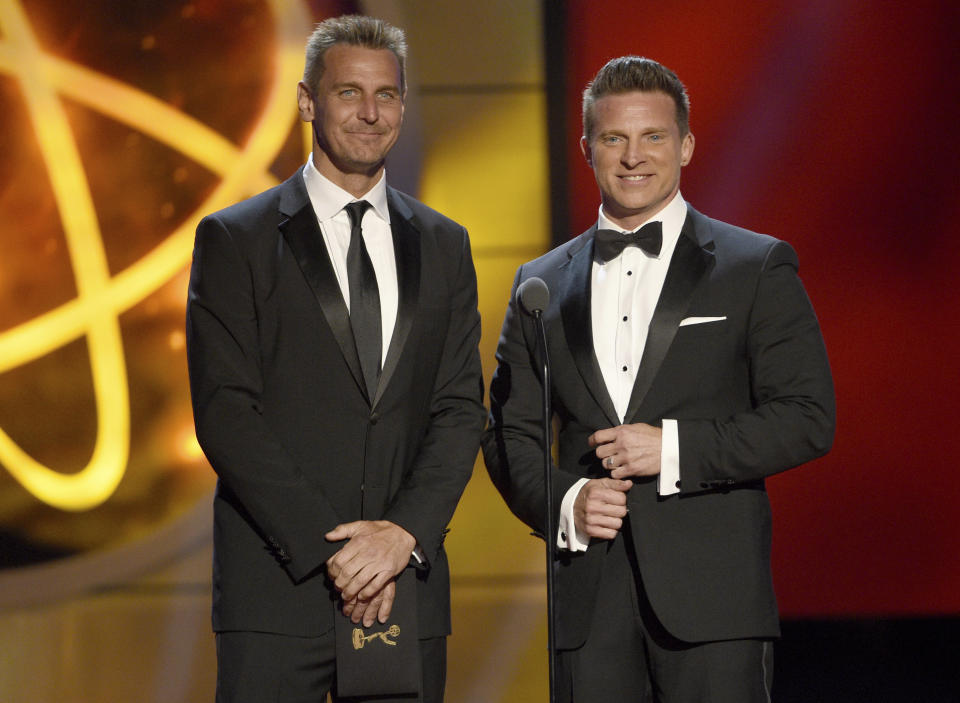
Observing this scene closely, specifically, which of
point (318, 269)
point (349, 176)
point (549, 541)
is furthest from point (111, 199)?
point (549, 541)

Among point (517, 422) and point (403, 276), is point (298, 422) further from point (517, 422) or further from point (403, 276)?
point (517, 422)

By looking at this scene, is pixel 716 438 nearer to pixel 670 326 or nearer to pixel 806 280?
pixel 670 326

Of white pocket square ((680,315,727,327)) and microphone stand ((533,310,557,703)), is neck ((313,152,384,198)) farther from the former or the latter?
white pocket square ((680,315,727,327))

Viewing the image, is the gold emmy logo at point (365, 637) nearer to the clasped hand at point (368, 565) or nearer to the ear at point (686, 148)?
the clasped hand at point (368, 565)

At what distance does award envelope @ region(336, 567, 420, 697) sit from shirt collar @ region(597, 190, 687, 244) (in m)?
0.99

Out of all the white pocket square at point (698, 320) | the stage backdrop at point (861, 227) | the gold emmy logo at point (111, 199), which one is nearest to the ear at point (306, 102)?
the white pocket square at point (698, 320)

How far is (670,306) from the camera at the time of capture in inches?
93.4

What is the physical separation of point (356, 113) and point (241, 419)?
2.33 feet

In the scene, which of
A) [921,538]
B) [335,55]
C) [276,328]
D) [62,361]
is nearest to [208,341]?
[276,328]

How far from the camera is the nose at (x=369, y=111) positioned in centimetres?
236

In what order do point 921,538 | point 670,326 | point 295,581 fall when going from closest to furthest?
point 295,581 → point 670,326 → point 921,538

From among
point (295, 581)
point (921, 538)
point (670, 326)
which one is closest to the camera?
point (295, 581)

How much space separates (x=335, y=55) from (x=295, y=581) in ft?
3.74

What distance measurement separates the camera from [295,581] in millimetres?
2203
